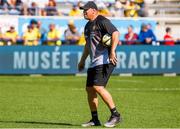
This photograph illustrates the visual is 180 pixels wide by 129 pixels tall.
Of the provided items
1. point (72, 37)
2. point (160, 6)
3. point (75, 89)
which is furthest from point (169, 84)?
point (160, 6)

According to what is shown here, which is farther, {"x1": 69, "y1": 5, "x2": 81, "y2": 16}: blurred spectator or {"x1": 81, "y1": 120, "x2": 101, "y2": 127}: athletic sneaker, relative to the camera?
{"x1": 69, "y1": 5, "x2": 81, "y2": 16}: blurred spectator

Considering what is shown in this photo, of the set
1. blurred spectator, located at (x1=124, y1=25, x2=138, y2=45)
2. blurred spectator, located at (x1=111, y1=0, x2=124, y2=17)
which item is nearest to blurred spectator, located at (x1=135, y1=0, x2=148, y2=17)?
blurred spectator, located at (x1=111, y1=0, x2=124, y2=17)

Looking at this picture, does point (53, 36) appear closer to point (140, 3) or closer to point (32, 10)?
point (32, 10)

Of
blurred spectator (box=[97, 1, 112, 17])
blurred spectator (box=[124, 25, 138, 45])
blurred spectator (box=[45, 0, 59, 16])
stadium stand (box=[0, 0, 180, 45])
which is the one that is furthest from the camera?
blurred spectator (box=[97, 1, 112, 17])

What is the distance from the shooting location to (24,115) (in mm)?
12336

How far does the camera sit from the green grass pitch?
1141cm

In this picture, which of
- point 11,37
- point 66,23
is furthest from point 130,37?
point 11,37

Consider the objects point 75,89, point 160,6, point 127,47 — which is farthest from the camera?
point 160,6

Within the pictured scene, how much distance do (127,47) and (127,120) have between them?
495 inches

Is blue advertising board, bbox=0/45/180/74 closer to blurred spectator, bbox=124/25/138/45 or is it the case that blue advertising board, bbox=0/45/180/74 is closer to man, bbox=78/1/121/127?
blurred spectator, bbox=124/25/138/45

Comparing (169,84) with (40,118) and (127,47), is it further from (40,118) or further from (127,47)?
(40,118)

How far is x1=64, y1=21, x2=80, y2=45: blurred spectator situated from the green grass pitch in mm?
2050

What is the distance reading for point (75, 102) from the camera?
14969 mm

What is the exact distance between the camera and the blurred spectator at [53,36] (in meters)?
24.7
